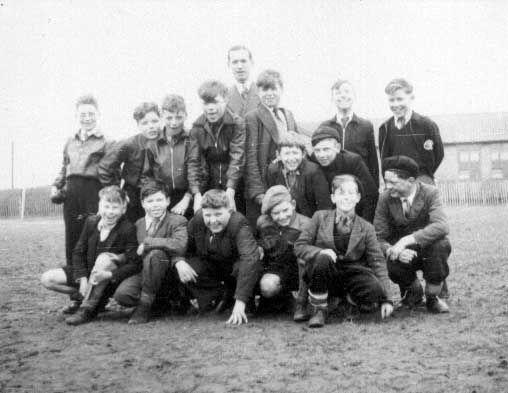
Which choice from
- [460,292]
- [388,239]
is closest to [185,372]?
Result: [388,239]

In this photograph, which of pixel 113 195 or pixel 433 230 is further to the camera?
pixel 113 195

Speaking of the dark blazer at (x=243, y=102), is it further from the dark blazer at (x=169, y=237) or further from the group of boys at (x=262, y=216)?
the dark blazer at (x=169, y=237)

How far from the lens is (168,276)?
4.95 meters

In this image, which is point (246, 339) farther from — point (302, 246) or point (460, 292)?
point (460, 292)

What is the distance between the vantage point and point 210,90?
5.13 meters

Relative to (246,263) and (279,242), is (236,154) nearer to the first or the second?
(279,242)

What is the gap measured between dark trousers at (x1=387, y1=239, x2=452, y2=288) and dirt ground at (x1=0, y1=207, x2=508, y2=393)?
33 cm

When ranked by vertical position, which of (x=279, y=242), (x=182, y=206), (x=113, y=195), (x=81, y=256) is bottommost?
(x=81, y=256)

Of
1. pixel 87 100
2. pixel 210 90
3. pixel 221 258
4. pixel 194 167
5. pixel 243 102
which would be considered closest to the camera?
pixel 221 258

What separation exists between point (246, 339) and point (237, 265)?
2.95 ft

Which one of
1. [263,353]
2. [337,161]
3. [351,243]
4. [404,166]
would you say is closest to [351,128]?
[337,161]

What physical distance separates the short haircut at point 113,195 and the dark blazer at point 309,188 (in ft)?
4.47

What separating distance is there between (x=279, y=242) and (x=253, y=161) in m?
0.88

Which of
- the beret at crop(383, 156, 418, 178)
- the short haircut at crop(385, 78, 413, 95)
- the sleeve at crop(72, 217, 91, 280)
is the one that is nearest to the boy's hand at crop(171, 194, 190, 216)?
the sleeve at crop(72, 217, 91, 280)
